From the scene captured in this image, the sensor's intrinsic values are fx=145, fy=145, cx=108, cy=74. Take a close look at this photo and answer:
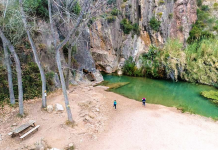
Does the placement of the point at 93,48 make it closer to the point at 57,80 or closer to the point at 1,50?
the point at 57,80

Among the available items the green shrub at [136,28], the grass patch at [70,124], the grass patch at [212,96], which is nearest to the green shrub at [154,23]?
the green shrub at [136,28]

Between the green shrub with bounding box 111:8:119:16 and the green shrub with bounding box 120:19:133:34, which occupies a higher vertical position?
the green shrub with bounding box 111:8:119:16

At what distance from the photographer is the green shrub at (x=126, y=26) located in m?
29.1

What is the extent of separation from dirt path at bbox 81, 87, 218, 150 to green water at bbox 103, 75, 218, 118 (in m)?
2.08

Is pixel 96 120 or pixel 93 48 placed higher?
pixel 93 48

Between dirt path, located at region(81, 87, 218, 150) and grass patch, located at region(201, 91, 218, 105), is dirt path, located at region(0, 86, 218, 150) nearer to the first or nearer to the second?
dirt path, located at region(81, 87, 218, 150)

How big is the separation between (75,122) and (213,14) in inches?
1627

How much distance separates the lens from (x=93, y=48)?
2830cm

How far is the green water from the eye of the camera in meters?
13.2

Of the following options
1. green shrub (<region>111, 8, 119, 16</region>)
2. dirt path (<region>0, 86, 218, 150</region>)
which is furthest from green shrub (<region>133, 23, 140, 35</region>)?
dirt path (<region>0, 86, 218, 150</region>)

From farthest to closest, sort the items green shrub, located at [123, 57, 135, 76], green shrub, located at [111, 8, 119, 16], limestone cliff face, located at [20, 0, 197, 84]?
green shrub, located at [111, 8, 119, 16] → limestone cliff face, located at [20, 0, 197, 84] → green shrub, located at [123, 57, 135, 76]

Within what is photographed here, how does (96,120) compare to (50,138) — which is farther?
(96,120)

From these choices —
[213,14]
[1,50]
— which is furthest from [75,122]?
[213,14]

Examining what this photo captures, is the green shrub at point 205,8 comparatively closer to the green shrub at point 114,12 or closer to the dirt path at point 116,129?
the green shrub at point 114,12
